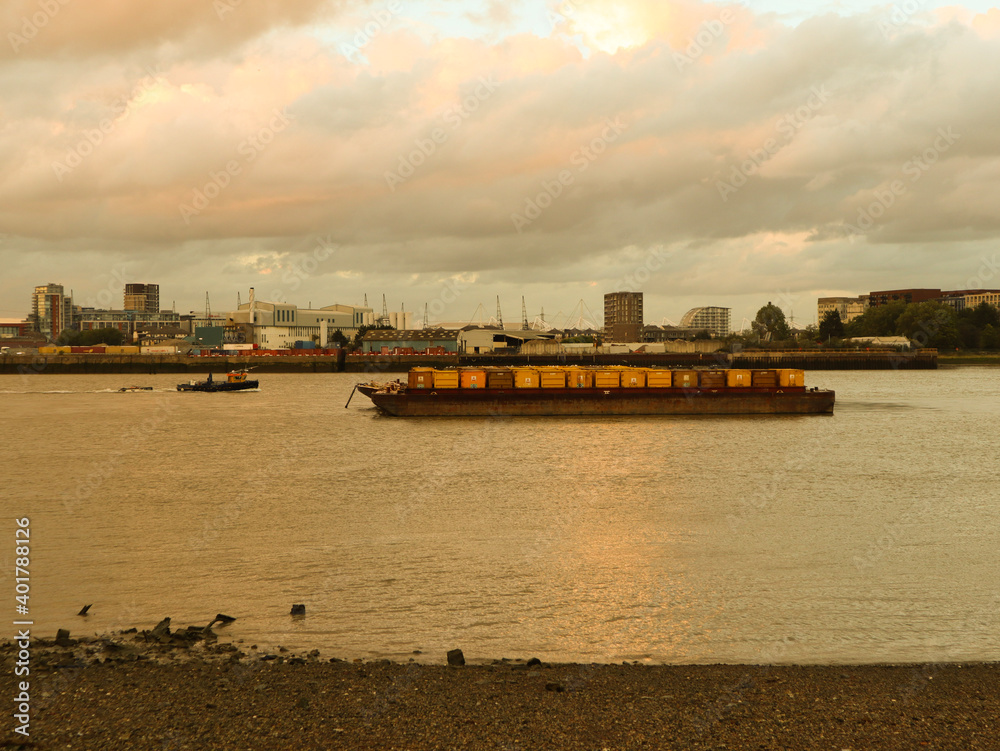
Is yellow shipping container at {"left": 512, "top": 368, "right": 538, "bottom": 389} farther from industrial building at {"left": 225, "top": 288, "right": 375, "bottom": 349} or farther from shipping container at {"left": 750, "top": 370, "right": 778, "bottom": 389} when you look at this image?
industrial building at {"left": 225, "top": 288, "right": 375, "bottom": 349}

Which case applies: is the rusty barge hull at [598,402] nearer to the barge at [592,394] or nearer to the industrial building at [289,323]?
the barge at [592,394]

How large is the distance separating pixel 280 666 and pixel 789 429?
37129mm

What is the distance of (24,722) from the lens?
307 inches

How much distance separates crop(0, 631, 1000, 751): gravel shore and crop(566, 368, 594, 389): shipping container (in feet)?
130

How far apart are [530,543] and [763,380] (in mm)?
38617

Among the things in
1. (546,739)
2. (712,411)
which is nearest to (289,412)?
(712,411)

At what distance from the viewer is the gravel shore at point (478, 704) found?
7.48 m

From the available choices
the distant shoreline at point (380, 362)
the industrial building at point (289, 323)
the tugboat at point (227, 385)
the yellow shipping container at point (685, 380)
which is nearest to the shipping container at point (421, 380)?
the yellow shipping container at point (685, 380)

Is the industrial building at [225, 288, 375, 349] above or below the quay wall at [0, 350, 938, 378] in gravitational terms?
above

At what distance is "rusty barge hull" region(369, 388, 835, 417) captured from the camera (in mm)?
47844

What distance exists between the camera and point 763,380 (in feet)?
A: 167

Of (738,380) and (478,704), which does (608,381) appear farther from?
(478,704)

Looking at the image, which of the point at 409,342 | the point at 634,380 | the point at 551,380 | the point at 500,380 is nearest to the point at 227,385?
the point at 500,380

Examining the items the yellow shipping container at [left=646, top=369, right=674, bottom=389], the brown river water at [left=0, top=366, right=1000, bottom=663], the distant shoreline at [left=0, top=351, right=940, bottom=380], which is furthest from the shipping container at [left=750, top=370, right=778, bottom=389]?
the distant shoreline at [left=0, top=351, right=940, bottom=380]
